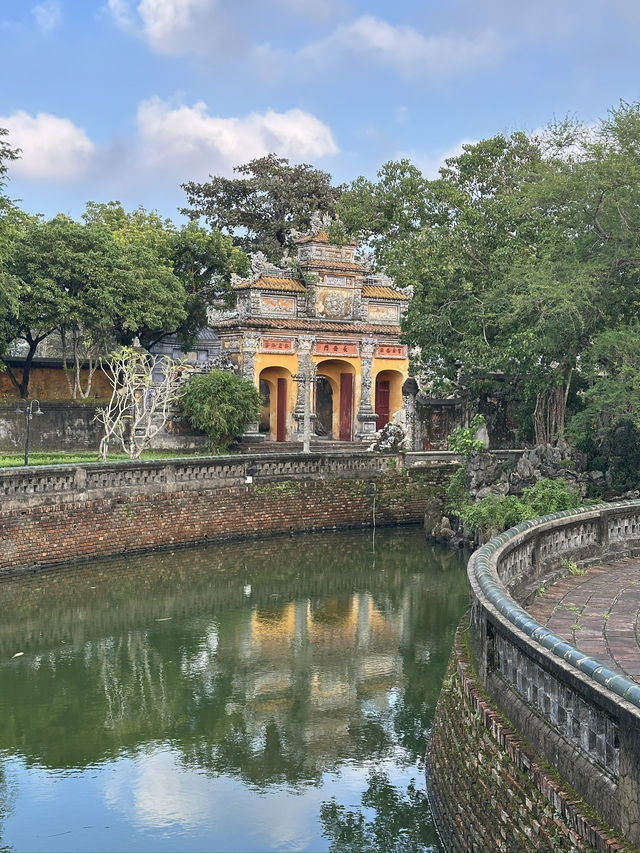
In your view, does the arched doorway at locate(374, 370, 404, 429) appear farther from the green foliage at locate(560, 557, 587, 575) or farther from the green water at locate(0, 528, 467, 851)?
the green foliage at locate(560, 557, 587, 575)

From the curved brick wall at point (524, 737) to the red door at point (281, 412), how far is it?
998 inches

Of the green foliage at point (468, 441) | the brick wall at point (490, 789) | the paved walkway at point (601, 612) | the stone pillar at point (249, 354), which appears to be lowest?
the brick wall at point (490, 789)

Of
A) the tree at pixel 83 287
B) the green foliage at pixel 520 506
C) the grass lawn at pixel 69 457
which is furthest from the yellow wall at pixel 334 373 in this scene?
the green foliage at pixel 520 506

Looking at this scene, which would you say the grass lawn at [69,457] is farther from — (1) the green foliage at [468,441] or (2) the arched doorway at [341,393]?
(1) the green foliage at [468,441]

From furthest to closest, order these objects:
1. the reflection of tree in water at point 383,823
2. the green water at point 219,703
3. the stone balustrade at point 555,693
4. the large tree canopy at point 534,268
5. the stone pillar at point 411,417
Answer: the stone pillar at point 411,417, the large tree canopy at point 534,268, the green water at point 219,703, the reflection of tree in water at point 383,823, the stone balustrade at point 555,693

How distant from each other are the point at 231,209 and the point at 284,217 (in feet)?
8.07

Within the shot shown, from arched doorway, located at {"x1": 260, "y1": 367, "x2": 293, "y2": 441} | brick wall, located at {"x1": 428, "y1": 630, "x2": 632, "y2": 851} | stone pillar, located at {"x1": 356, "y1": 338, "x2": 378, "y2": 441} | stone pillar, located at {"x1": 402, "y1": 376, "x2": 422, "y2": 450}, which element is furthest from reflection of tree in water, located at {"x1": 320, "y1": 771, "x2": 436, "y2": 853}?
stone pillar, located at {"x1": 356, "y1": 338, "x2": 378, "y2": 441}

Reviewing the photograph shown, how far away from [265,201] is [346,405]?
1243cm

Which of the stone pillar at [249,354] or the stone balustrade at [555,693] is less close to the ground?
the stone pillar at [249,354]

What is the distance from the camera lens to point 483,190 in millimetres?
→ 36188

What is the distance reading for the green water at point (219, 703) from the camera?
10.6 meters

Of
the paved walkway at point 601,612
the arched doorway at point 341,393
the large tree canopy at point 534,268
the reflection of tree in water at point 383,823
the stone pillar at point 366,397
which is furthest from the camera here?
the arched doorway at point 341,393

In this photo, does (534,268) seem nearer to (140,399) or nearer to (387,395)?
(140,399)

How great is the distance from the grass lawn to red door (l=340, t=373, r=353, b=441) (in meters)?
8.01
